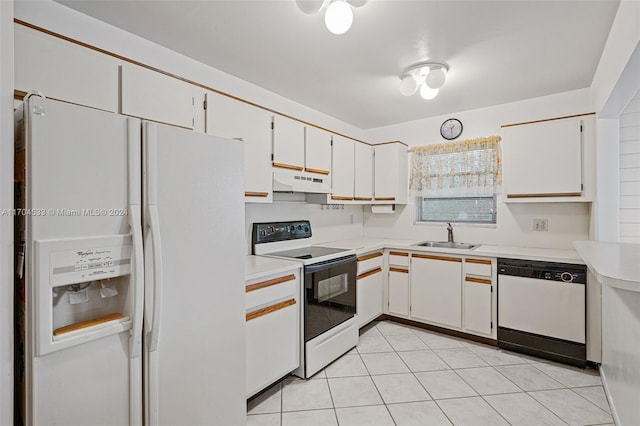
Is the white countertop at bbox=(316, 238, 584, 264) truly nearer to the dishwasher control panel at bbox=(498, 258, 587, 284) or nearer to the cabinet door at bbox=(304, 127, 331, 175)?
the dishwasher control panel at bbox=(498, 258, 587, 284)

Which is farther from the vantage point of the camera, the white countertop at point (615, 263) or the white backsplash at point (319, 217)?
the white backsplash at point (319, 217)

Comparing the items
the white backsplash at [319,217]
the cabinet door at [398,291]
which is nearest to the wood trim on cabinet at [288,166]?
the white backsplash at [319,217]

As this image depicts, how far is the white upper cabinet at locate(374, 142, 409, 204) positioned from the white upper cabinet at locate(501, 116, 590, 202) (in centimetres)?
109

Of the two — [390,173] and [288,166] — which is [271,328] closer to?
[288,166]

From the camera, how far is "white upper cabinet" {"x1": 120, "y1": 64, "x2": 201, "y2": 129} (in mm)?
1686

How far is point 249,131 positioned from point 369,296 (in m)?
2.02

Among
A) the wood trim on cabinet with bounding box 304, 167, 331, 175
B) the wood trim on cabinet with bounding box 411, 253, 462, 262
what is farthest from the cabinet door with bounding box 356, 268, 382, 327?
the wood trim on cabinet with bounding box 304, 167, 331, 175

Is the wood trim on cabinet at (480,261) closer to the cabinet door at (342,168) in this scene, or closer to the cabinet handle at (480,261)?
the cabinet handle at (480,261)

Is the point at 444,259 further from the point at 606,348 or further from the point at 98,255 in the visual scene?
the point at 98,255

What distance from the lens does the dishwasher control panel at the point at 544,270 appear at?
99.3 inches

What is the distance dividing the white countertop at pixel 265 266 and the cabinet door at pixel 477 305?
172 cm

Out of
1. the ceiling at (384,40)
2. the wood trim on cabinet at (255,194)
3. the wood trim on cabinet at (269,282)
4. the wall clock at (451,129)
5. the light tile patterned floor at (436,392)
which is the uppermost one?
the ceiling at (384,40)

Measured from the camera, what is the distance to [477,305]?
2.96 meters

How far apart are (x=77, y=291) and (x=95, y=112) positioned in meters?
0.70
